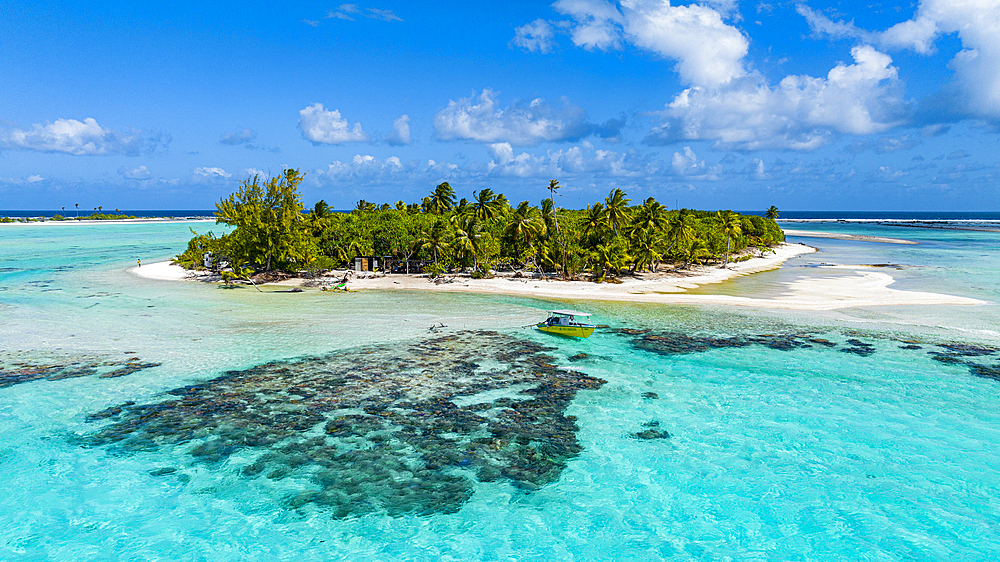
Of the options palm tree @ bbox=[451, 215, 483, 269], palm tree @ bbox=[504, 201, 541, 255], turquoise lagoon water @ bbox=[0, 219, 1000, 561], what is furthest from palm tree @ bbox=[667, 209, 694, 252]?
turquoise lagoon water @ bbox=[0, 219, 1000, 561]

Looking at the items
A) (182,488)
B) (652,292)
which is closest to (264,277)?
(652,292)

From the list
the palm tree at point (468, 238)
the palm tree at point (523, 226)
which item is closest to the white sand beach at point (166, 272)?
the palm tree at point (468, 238)

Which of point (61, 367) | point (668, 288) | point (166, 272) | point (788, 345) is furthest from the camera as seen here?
point (166, 272)

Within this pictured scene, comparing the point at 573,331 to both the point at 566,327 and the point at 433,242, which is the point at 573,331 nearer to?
the point at 566,327

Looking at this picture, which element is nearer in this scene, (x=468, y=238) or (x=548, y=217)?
(x=468, y=238)

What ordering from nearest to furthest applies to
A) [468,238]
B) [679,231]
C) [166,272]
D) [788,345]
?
[788,345] → [468,238] → [166,272] → [679,231]

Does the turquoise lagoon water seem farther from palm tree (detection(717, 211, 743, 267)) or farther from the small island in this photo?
palm tree (detection(717, 211, 743, 267))

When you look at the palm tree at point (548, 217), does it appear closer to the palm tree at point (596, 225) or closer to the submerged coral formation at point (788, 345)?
the palm tree at point (596, 225)

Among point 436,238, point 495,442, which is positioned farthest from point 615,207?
point 495,442
